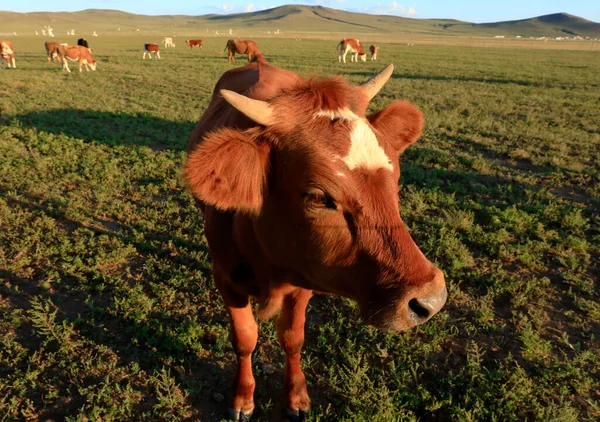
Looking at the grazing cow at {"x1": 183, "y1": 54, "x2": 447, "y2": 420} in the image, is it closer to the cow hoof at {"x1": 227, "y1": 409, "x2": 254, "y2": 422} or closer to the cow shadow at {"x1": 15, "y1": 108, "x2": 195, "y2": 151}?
the cow hoof at {"x1": 227, "y1": 409, "x2": 254, "y2": 422}

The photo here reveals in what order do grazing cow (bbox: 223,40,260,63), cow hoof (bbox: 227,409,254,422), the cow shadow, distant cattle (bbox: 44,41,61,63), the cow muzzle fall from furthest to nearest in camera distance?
grazing cow (bbox: 223,40,260,63) < distant cattle (bbox: 44,41,61,63) < the cow shadow < cow hoof (bbox: 227,409,254,422) < the cow muzzle

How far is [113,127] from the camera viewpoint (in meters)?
9.45

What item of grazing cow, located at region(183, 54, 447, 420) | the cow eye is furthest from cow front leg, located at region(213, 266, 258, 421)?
the cow eye

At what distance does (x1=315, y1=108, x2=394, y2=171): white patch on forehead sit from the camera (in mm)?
1790

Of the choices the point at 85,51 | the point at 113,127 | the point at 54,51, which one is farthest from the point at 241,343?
Answer: the point at 54,51

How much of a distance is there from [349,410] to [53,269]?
11.4 ft

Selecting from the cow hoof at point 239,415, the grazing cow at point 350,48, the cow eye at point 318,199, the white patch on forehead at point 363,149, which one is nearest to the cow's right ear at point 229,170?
the cow eye at point 318,199

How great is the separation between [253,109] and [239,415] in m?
2.18

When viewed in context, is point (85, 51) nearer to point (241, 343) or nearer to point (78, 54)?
point (78, 54)

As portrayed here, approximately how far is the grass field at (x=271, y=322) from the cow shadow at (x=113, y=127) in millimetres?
160

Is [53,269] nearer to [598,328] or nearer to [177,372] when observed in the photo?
[177,372]

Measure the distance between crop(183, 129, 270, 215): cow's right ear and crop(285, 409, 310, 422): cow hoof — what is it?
67.2 inches

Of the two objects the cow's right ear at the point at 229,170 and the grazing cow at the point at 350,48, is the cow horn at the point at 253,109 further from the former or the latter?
the grazing cow at the point at 350,48

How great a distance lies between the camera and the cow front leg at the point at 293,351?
112 inches
